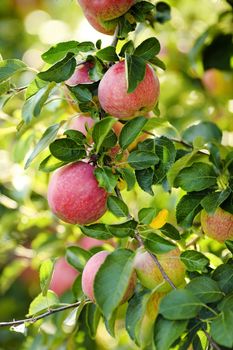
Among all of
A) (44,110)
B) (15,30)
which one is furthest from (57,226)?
(15,30)

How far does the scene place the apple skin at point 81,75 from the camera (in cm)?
121

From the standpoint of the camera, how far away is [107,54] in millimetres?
1138

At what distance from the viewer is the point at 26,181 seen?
187cm

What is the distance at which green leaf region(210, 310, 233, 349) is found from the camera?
93 centimetres

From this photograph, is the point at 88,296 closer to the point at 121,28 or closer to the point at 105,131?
the point at 105,131

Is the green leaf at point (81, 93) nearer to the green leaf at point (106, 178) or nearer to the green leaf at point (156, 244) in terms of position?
the green leaf at point (106, 178)

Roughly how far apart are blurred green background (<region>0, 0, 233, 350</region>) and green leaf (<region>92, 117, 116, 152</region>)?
23 centimetres

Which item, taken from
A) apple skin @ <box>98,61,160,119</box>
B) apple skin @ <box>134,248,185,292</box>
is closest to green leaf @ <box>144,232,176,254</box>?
apple skin @ <box>134,248,185,292</box>

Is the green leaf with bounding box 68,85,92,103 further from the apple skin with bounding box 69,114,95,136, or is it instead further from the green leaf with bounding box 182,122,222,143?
the green leaf with bounding box 182,122,222,143

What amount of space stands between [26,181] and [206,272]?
0.84 m

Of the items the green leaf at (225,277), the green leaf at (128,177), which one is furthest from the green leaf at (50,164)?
the green leaf at (225,277)

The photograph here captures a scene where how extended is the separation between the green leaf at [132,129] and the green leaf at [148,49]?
0.11 metres

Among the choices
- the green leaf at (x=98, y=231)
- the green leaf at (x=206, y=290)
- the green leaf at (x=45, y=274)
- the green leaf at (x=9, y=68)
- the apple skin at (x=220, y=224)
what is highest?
the green leaf at (x=9, y=68)

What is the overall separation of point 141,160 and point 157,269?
182mm
